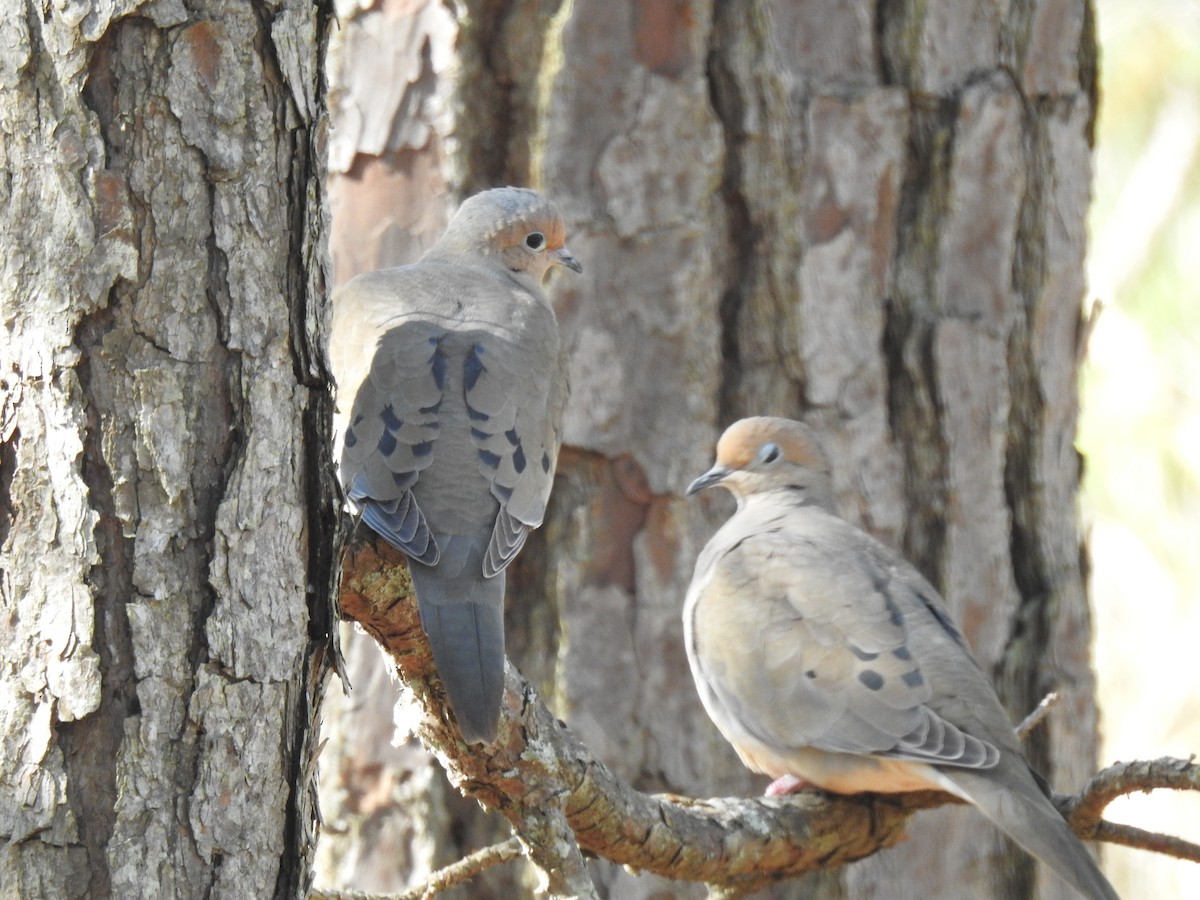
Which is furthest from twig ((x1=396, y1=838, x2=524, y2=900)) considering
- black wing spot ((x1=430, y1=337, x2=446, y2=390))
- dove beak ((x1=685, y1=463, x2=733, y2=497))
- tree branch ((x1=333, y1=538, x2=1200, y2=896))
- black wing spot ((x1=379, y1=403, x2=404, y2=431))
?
dove beak ((x1=685, y1=463, x2=733, y2=497))

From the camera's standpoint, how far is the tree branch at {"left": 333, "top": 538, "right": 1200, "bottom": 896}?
8.00 ft

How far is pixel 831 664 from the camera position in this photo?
3.36 meters

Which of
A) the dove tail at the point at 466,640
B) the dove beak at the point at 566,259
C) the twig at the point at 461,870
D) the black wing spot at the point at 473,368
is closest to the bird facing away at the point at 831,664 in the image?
the dove beak at the point at 566,259

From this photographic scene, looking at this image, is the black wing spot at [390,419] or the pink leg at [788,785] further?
the pink leg at [788,785]

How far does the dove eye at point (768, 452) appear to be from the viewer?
3.68 metres

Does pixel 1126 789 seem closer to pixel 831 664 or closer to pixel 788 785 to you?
pixel 831 664

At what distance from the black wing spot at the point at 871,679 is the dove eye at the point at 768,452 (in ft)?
2.02

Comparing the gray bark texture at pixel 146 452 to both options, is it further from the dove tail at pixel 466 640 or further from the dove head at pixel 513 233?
the dove head at pixel 513 233

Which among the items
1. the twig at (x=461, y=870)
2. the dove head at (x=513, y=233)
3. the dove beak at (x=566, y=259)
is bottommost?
the twig at (x=461, y=870)

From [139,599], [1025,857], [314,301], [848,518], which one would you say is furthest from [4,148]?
[1025,857]

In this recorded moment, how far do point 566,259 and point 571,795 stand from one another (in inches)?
60.4

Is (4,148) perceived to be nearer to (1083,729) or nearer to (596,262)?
(596,262)

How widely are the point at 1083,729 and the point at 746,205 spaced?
1.61 meters

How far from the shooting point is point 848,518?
3984mm
